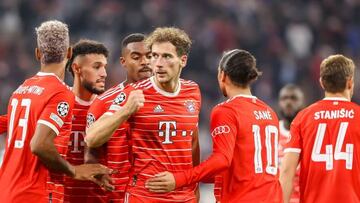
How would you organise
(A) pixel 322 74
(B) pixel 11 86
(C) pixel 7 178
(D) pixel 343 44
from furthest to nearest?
(D) pixel 343 44
(B) pixel 11 86
(A) pixel 322 74
(C) pixel 7 178

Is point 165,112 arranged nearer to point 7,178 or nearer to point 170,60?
point 170,60

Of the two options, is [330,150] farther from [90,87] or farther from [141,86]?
[90,87]

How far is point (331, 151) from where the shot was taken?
27.0ft

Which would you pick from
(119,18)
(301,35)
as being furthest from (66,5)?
(301,35)

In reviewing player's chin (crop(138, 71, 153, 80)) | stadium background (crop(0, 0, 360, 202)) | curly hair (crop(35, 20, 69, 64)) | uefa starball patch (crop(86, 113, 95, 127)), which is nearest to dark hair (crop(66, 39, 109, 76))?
player's chin (crop(138, 71, 153, 80))

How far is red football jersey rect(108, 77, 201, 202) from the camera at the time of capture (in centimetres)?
782

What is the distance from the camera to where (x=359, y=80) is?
1941 centimetres

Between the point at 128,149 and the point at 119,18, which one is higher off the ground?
the point at 119,18

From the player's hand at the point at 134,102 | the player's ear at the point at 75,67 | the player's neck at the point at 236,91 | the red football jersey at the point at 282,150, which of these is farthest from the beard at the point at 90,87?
the red football jersey at the point at 282,150

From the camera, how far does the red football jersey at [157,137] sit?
782 cm

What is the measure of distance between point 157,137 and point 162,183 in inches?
16.0

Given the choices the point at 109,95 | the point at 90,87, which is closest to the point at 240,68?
the point at 109,95

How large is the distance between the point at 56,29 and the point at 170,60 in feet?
Result: 3.14

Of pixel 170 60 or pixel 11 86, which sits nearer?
pixel 170 60
